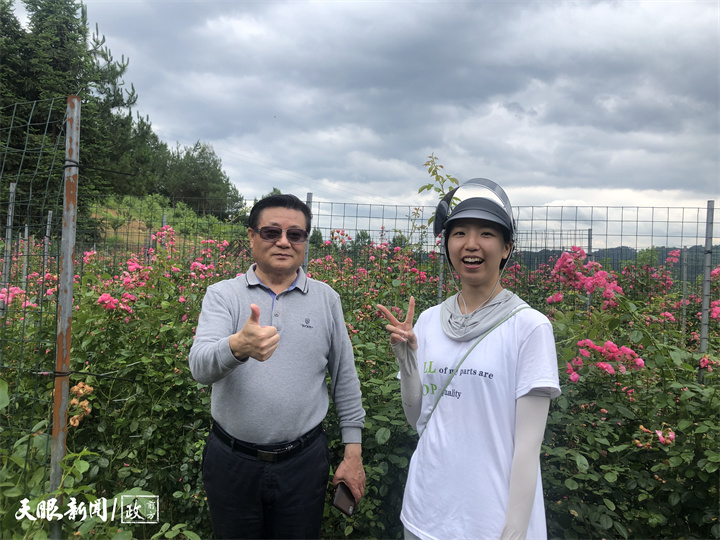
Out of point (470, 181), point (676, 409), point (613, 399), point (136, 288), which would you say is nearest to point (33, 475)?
point (136, 288)

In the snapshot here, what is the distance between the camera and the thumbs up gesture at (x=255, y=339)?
1.27 meters

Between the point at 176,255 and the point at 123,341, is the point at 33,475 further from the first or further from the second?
the point at 176,255

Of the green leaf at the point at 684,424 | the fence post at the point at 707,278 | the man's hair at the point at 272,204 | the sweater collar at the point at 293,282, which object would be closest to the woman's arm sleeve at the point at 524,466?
the sweater collar at the point at 293,282

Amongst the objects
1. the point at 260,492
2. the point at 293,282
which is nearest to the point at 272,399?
the point at 260,492

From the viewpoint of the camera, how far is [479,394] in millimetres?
1156

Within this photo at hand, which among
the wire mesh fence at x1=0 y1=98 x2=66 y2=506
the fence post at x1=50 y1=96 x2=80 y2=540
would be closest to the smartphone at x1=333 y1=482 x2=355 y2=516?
the wire mesh fence at x1=0 y1=98 x2=66 y2=506

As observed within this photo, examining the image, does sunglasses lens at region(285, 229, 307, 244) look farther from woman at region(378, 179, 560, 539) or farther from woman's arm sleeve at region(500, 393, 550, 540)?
woman's arm sleeve at region(500, 393, 550, 540)

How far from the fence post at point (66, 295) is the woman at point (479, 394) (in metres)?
1.75

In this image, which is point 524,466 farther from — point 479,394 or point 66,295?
point 66,295

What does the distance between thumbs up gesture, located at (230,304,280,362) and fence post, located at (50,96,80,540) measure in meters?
1.40

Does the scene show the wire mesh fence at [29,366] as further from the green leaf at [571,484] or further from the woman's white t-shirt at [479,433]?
the green leaf at [571,484]

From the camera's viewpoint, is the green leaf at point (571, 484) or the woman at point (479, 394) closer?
the woman at point (479, 394)

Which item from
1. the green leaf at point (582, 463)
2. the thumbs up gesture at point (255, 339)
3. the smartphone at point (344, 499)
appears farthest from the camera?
the green leaf at point (582, 463)

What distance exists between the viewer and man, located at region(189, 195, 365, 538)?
152cm
